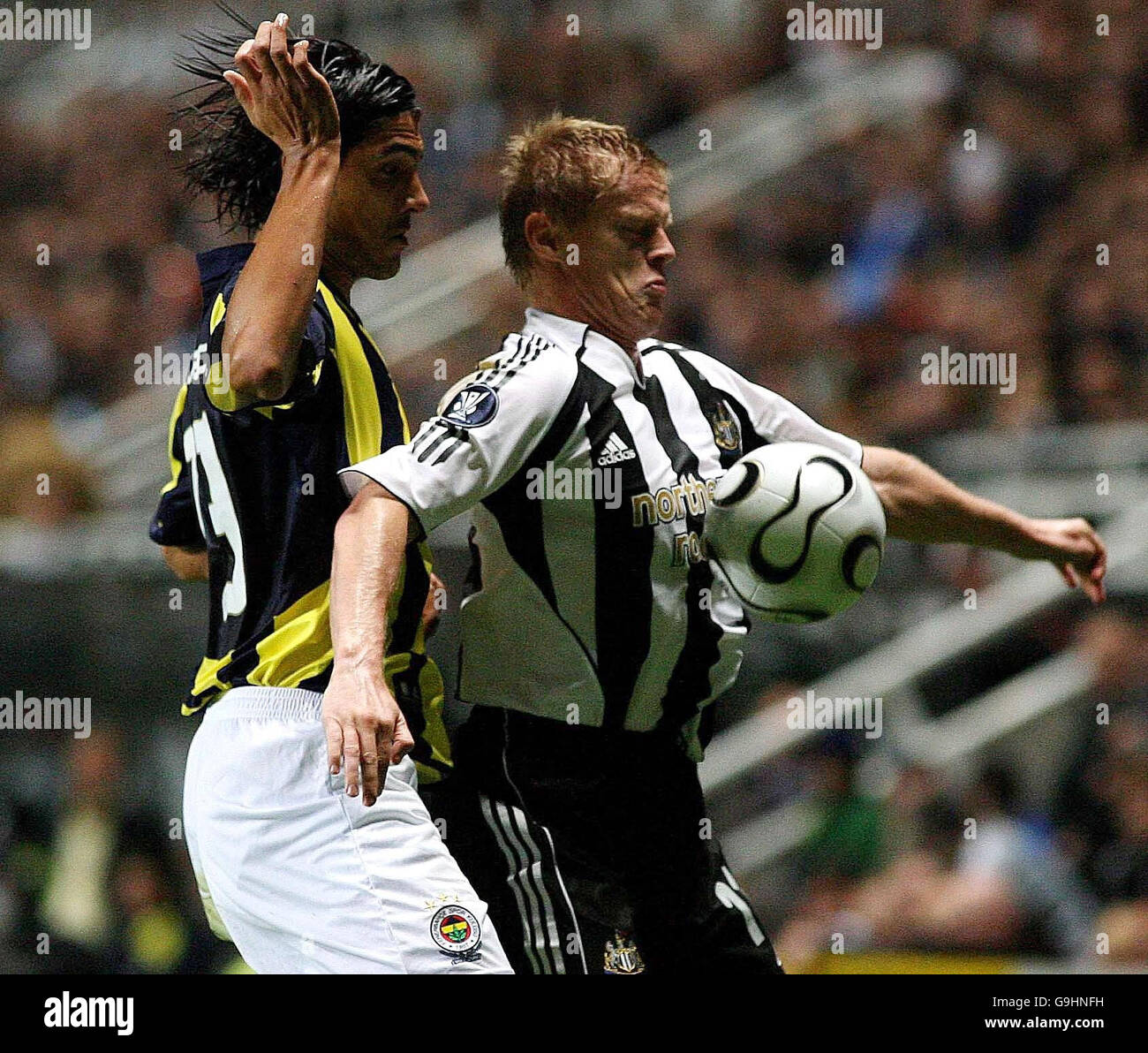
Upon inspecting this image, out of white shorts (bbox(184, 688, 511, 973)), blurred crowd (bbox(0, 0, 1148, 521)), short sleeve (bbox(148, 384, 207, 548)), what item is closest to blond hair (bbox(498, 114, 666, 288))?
short sleeve (bbox(148, 384, 207, 548))

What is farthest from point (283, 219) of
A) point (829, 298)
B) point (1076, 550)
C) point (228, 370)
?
point (829, 298)

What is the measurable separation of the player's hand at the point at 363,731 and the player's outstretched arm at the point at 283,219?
20.3 inches

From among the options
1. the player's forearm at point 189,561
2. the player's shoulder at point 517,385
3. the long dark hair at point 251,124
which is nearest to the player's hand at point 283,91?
the long dark hair at point 251,124

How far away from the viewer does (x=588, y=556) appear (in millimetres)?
3451

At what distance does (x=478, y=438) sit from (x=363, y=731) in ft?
2.04

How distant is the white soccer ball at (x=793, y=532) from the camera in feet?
11.2

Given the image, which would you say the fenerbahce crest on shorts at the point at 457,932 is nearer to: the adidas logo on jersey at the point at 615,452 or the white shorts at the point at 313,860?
the white shorts at the point at 313,860

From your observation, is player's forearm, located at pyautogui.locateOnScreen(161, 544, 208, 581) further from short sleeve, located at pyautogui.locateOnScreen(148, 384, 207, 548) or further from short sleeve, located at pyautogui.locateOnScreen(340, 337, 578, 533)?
short sleeve, located at pyautogui.locateOnScreen(340, 337, 578, 533)

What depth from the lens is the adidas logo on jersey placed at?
3.44 meters

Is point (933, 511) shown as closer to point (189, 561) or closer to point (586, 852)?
point (586, 852)

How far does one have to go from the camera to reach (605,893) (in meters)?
3.44
